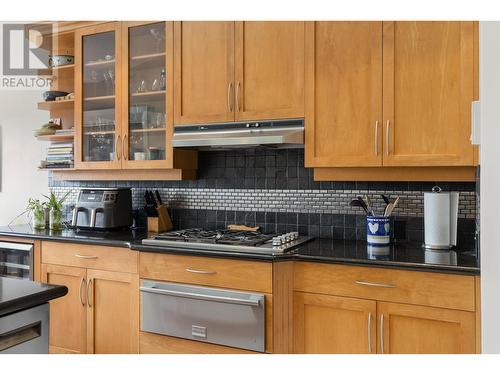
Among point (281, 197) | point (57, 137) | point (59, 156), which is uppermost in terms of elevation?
point (57, 137)

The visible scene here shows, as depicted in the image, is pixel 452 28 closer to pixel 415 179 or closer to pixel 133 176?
pixel 415 179

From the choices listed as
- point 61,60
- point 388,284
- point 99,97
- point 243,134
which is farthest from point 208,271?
point 61,60

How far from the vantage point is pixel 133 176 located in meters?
2.97

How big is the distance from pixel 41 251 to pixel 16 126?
1.45 m

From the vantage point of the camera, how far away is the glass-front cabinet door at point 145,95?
2795 millimetres

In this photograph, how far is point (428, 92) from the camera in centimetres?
214

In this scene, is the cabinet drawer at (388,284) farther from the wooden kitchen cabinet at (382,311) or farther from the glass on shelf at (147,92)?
the glass on shelf at (147,92)

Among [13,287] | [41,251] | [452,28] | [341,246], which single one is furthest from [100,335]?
[452,28]

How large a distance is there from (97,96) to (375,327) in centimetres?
228

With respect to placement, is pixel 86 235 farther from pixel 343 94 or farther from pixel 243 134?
pixel 343 94

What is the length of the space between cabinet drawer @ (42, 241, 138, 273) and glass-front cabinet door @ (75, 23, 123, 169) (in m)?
0.59

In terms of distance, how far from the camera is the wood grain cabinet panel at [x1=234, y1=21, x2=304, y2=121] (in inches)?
94.8

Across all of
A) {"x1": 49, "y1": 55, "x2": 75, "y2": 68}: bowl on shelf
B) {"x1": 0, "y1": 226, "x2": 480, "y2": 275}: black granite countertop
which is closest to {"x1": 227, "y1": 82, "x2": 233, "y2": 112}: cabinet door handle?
{"x1": 0, "y1": 226, "x2": 480, "y2": 275}: black granite countertop

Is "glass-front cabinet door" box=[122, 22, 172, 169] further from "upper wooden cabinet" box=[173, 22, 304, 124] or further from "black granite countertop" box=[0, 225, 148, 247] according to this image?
"black granite countertop" box=[0, 225, 148, 247]
